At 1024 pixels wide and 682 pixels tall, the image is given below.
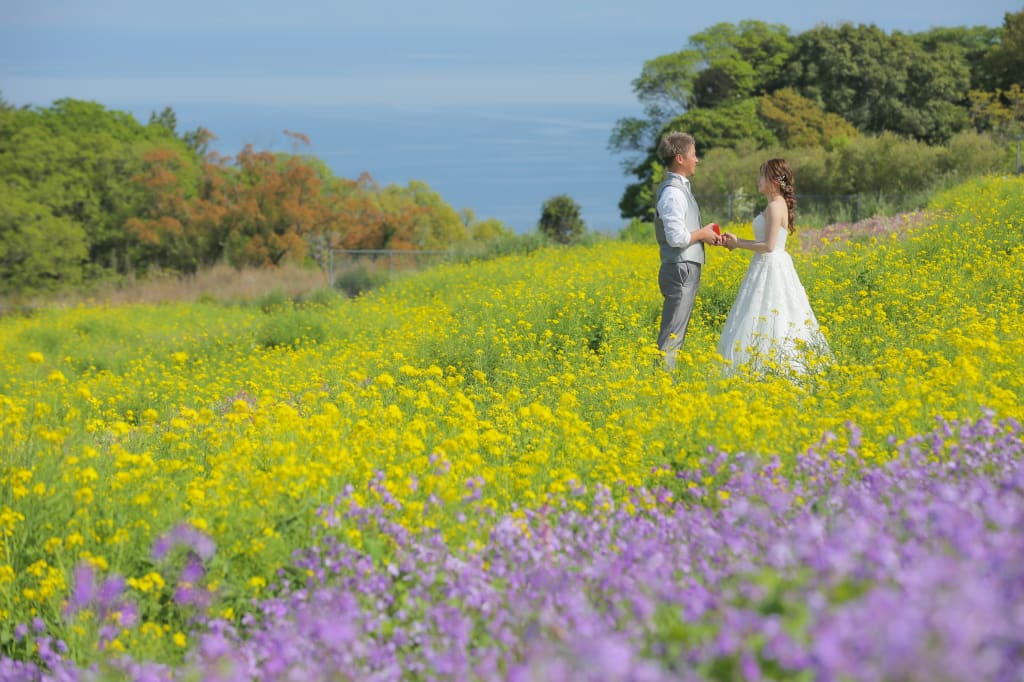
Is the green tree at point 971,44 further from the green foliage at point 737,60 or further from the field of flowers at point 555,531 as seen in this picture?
the field of flowers at point 555,531

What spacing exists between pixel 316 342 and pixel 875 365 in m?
9.99

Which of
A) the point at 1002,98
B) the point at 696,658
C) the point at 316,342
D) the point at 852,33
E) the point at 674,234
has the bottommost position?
the point at 316,342

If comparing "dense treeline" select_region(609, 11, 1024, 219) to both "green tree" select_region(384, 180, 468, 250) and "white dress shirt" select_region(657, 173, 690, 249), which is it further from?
"white dress shirt" select_region(657, 173, 690, 249)

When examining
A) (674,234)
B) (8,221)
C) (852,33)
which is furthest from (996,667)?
(852,33)

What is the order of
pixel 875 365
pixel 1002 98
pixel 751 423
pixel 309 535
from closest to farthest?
pixel 309 535, pixel 751 423, pixel 875 365, pixel 1002 98

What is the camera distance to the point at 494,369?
937 centimetres

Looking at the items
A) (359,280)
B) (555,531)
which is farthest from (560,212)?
(555,531)

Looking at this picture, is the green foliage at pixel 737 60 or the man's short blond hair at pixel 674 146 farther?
the green foliage at pixel 737 60

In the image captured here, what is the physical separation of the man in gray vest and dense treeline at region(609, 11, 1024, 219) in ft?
102

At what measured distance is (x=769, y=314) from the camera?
855 cm

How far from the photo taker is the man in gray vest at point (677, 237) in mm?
8078

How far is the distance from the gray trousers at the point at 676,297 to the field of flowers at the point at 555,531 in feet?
1.28

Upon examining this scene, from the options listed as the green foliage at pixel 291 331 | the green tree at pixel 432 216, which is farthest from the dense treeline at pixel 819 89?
the green foliage at pixel 291 331

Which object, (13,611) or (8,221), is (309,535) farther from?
(8,221)
